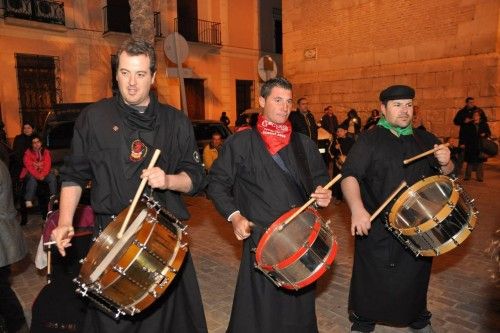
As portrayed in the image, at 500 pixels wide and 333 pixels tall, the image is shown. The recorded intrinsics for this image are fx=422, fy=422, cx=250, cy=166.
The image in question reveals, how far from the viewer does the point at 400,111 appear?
3498 millimetres

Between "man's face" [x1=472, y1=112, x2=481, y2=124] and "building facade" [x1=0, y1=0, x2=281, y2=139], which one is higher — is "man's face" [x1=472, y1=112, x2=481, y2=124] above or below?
below

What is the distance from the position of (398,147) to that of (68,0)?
1915 cm

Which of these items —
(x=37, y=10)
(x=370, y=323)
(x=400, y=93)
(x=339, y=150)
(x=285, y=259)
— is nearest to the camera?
(x=285, y=259)

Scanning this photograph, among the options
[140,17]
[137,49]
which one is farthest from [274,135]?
[140,17]

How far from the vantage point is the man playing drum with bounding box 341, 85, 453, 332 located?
3.50 meters

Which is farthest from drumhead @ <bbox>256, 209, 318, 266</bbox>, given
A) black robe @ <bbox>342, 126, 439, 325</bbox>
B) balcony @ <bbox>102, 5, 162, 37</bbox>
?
balcony @ <bbox>102, 5, 162, 37</bbox>

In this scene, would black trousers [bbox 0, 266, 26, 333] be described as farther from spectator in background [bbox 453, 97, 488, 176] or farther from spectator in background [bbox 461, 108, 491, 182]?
spectator in background [bbox 453, 97, 488, 176]

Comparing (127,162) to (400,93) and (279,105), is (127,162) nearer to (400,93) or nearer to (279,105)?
(279,105)

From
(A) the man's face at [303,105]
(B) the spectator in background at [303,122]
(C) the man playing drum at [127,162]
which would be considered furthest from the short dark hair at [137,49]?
(A) the man's face at [303,105]

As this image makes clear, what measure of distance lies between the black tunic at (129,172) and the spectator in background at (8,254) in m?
1.67

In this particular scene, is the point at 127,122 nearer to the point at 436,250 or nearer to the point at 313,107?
the point at 436,250

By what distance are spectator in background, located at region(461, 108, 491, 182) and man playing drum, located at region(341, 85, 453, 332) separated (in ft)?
24.7

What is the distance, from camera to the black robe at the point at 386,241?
11.5 ft

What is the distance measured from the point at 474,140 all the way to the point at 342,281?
282 inches
